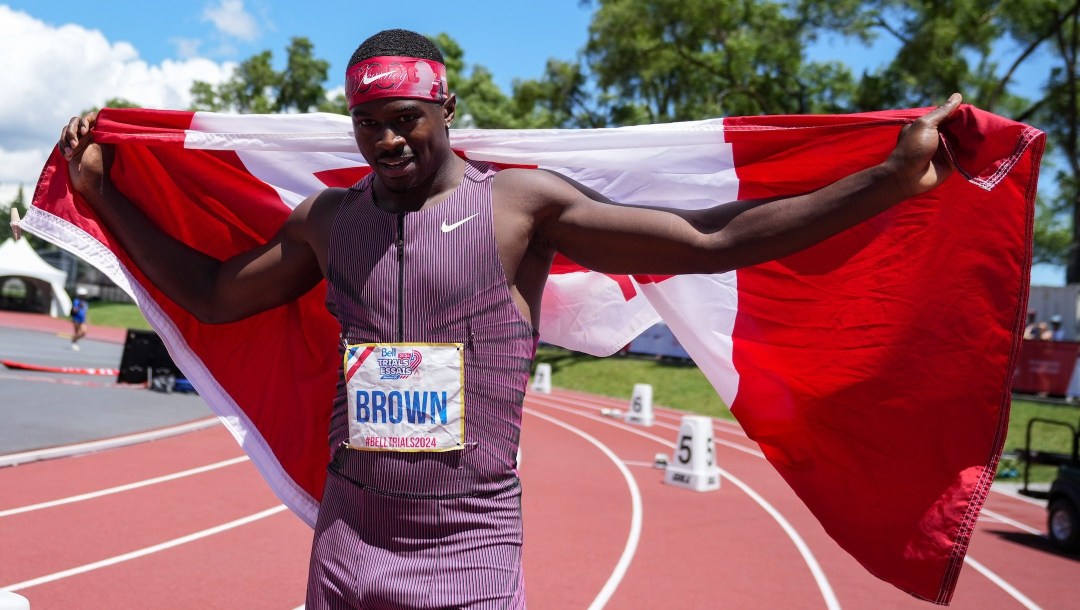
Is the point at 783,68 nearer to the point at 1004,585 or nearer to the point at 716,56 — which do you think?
the point at 716,56

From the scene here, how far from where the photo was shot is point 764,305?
2.68 meters

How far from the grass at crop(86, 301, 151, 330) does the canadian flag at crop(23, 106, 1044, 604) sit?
124 feet

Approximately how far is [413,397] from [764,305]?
1.30 metres

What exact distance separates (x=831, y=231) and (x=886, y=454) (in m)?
0.86

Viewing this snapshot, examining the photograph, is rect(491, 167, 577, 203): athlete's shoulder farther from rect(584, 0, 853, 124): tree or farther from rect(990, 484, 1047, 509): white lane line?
rect(584, 0, 853, 124): tree

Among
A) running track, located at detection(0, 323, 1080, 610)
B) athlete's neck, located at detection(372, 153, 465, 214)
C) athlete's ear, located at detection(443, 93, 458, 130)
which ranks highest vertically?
athlete's ear, located at detection(443, 93, 458, 130)

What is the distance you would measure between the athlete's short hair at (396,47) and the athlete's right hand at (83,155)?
0.96 meters

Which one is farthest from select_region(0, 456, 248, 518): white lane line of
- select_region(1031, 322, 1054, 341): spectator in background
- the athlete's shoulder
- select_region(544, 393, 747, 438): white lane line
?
select_region(1031, 322, 1054, 341): spectator in background

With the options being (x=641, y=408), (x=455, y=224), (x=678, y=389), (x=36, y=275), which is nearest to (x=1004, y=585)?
(x=455, y=224)

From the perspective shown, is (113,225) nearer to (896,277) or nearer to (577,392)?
(896,277)

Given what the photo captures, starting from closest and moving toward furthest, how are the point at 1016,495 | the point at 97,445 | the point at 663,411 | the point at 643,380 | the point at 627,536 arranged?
the point at 627,536, the point at 97,445, the point at 1016,495, the point at 663,411, the point at 643,380

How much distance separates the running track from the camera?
545 cm

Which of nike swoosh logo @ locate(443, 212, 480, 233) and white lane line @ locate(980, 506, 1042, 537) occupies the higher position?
nike swoosh logo @ locate(443, 212, 480, 233)

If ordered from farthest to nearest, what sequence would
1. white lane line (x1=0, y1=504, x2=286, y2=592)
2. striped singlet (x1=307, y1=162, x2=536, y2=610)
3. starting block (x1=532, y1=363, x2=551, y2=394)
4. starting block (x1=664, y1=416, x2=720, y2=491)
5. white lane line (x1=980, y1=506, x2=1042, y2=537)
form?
starting block (x1=532, y1=363, x2=551, y2=394), starting block (x1=664, y1=416, x2=720, y2=491), white lane line (x1=980, y1=506, x2=1042, y2=537), white lane line (x1=0, y1=504, x2=286, y2=592), striped singlet (x1=307, y1=162, x2=536, y2=610)
